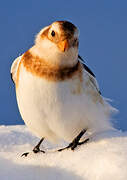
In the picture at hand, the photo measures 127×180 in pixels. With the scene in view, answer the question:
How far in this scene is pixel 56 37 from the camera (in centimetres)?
313

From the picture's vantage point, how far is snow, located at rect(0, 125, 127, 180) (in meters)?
2.62

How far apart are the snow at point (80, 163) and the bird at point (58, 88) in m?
0.19

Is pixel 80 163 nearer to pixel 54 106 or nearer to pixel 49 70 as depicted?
pixel 54 106

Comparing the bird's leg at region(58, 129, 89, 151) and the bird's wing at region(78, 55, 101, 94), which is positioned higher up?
the bird's wing at region(78, 55, 101, 94)

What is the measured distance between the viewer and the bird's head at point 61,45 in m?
3.10

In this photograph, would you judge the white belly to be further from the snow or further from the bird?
the snow

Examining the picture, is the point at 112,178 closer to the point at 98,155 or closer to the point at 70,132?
the point at 98,155

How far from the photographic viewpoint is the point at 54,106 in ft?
10.7

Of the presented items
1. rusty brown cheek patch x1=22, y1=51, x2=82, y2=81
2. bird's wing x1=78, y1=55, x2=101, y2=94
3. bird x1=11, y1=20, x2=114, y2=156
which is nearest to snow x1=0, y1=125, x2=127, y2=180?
bird x1=11, y1=20, x2=114, y2=156

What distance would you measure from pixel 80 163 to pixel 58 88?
60cm

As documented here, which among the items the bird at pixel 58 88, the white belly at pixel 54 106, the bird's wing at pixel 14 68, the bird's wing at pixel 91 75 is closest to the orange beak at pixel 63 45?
the bird at pixel 58 88

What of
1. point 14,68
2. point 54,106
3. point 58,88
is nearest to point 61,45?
point 58,88

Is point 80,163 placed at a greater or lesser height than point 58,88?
lesser

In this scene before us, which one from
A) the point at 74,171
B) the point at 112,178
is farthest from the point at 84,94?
the point at 112,178
